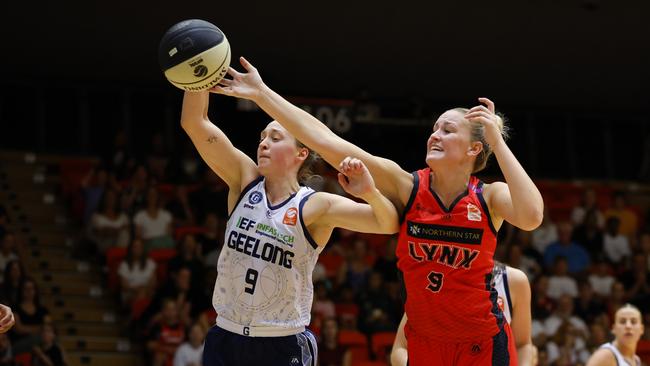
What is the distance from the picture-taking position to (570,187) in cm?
1560

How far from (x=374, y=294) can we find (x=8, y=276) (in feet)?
13.1

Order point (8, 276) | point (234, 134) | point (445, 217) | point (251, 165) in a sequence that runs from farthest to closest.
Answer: point (234, 134)
point (8, 276)
point (251, 165)
point (445, 217)

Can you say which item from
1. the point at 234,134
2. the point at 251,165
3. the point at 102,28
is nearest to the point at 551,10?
the point at 234,134

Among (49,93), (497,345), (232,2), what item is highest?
(232,2)

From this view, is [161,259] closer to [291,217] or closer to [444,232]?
[291,217]

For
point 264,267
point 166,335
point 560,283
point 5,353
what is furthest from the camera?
point 560,283

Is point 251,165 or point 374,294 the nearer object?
point 251,165

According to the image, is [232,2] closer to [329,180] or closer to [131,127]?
[329,180]

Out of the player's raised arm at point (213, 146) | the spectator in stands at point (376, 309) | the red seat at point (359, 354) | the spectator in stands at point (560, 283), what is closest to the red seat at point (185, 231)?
the spectator in stands at point (376, 309)

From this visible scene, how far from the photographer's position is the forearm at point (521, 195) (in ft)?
14.3

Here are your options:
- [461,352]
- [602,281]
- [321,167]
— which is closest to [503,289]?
[461,352]

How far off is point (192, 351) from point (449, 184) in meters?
6.10

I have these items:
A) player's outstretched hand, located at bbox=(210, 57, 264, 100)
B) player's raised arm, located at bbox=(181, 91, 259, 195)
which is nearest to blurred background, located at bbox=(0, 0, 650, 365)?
player's raised arm, located at bbox=(181, 91, 259, 195)

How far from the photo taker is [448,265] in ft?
15.0
